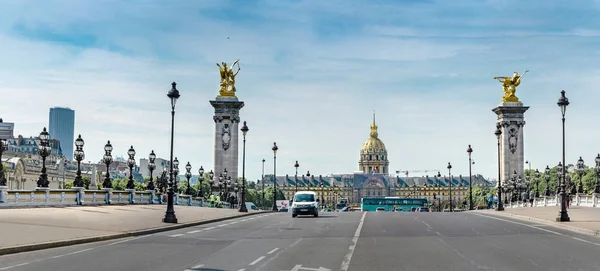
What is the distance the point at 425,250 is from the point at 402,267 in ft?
17.1

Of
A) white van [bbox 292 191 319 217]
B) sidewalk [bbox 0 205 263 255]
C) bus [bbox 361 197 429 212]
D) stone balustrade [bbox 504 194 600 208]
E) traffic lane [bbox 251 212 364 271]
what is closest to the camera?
traffic lane [bbox 251 212 364 271]

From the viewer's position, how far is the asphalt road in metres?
19.1

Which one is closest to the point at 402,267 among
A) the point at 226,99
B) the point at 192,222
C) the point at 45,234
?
Result: the point at 45,234

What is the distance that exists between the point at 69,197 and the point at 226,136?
72604 millimetres

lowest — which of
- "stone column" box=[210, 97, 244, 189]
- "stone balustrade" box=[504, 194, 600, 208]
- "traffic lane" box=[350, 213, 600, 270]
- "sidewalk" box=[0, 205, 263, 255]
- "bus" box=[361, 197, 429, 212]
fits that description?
"bus" box=[361, 197, 429, 212]

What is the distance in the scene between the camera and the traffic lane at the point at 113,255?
18828mm

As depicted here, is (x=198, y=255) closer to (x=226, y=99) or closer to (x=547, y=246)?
(x=547, y=246)

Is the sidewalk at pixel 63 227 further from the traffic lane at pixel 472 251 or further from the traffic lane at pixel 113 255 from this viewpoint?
the traffic lane at pixel 472 251

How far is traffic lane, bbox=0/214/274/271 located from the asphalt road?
0.08 ft

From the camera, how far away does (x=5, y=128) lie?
135 feet

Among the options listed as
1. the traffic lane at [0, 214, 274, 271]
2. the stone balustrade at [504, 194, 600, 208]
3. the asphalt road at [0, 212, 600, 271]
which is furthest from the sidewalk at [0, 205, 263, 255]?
the stone balustrade at [504, 194, 600, 208]

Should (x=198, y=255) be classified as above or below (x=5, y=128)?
below

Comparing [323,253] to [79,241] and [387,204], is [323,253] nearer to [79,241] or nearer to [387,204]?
[79,241]

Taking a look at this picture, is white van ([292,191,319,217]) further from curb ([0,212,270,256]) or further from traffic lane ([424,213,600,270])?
traffic lane ([424,213,600,270])
